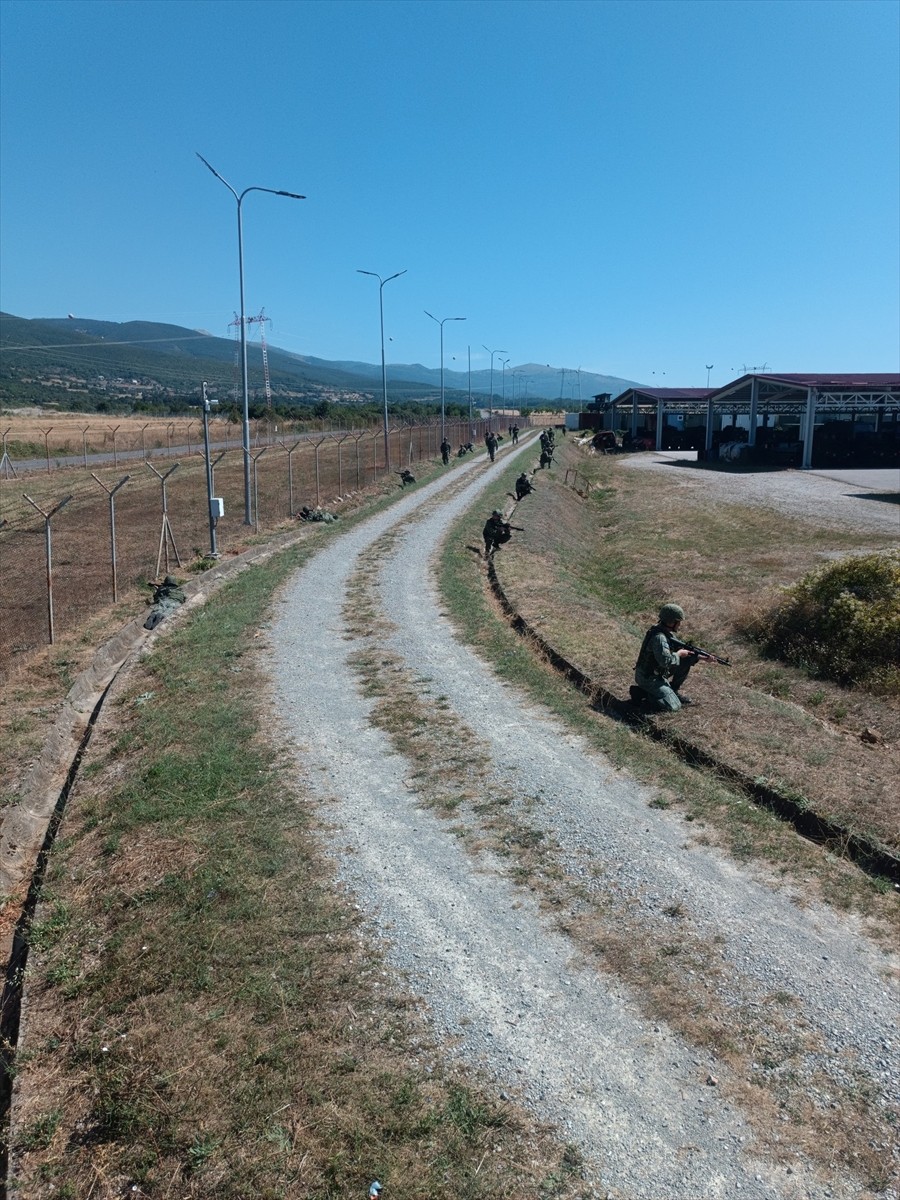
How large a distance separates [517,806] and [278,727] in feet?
10.1

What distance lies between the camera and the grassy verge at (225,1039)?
13.5 ft

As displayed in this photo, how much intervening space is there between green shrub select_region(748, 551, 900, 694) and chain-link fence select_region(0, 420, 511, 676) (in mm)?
10525

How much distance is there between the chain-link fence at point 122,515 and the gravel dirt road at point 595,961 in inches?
266

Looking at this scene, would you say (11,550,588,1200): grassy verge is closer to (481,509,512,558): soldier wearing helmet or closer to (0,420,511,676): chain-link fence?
(0,420,511,676): chain-link fence

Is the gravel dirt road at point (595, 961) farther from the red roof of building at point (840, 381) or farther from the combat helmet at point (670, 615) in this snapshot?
the red roof of building at point (840, 381)

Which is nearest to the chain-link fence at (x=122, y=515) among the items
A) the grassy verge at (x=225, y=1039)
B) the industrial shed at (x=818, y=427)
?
the grassy verge at (x=225, y=1039)

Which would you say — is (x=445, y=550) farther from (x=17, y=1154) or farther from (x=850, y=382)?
(x=850, y=382)

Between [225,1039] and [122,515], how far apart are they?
27.3 metres

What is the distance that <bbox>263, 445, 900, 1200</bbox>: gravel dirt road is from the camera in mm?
4273

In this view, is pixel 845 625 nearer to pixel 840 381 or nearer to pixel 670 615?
Result: pixel 670 615

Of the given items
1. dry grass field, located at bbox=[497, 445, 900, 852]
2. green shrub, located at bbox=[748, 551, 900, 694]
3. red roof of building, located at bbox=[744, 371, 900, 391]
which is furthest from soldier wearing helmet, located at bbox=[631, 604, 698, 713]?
red roof of building, located at bbox=[744, 371, 900, 391]

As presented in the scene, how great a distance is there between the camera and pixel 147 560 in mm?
20469

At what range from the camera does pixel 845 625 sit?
13664 mm

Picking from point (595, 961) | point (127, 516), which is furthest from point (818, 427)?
point (595, 961)
